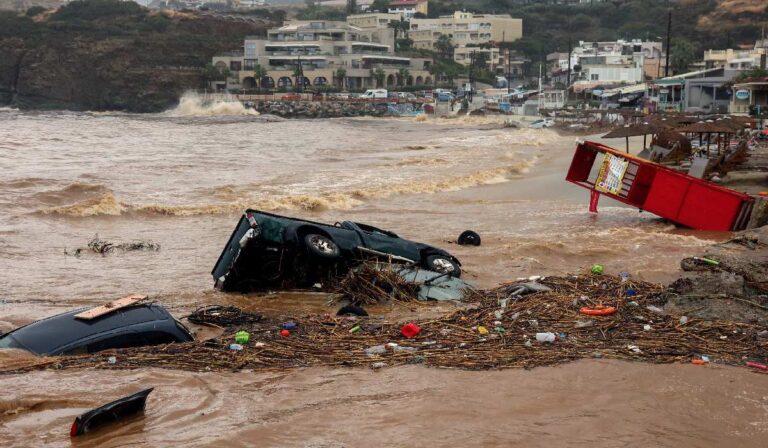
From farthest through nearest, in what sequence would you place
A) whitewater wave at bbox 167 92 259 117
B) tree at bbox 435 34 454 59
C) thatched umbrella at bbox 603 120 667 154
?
tree at bbox 435 34 454 59, whitewater wave at bbox 167 92 259 117, thatched umbrella at bbox 603 120 667 154

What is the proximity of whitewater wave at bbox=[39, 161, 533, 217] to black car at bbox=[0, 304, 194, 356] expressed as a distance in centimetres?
1248

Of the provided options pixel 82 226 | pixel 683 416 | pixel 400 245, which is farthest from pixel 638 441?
→ pixel 82 226

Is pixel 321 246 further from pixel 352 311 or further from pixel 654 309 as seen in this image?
pixel 654 309

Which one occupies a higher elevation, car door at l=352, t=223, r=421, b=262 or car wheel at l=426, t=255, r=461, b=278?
car door at l=352, t=223, r=421, b=262

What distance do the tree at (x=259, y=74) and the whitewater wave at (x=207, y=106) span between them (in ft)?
28.8

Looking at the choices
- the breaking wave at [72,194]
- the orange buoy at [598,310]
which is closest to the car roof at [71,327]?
the orange buoy at [598,310]

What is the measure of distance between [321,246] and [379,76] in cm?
11831

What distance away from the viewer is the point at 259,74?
123 m

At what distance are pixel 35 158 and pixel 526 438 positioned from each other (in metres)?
35.6

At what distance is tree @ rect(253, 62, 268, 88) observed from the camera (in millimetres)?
122562

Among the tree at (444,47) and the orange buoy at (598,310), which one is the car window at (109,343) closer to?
the orange buoy at (598,310)

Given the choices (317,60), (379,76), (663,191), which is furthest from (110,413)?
(317,60)

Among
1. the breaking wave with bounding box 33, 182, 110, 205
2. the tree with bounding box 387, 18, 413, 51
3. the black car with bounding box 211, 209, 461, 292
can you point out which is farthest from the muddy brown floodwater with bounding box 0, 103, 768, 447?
the tree with bounding box 387, 18, 413, 51

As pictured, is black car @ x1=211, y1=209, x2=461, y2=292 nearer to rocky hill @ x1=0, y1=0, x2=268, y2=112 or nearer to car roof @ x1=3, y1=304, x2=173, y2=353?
car roof @ x1=3, y1=304, x2=173, y2=353
